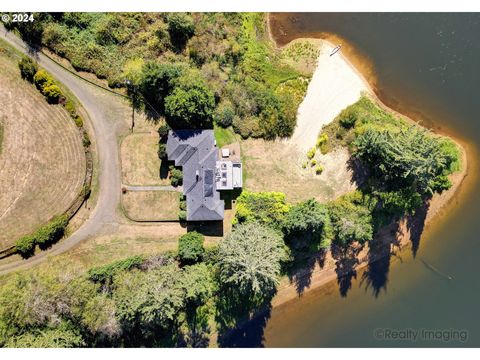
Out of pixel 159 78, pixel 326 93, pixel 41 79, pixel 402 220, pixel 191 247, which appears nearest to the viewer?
pixel 159 78

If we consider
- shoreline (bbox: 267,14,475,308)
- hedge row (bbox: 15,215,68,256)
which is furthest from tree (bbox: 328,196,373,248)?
hedge row (bbox: 15,215,68,256)

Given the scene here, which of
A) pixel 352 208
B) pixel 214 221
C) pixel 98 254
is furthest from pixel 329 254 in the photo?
pixel 98 254

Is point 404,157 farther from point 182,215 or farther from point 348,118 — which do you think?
point 182,215

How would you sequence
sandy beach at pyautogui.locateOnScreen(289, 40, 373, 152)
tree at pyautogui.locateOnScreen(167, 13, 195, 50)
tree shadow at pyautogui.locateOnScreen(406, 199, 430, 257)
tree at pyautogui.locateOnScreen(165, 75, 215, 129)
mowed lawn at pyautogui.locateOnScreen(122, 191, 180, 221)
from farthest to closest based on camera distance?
tree shadow at pyautogui.locateOnScreen(406, 199, 430, 257), sandy beach at pyautogui.locateOnScreen(289, 40, 373, 152), mowed lawn at pyautogui.locateOnScreen(122, 191, 180, 221), tree at pyautogui.locateOnScreen(167, 13, 195, 50), tree at pyautogui.locateOnScreen(165, 75, 215, 129)

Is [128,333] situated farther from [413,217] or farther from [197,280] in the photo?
[413,217]

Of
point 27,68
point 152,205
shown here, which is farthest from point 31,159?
point 152,205

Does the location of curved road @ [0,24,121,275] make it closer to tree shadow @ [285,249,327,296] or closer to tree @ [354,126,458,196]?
tree shadow @ [285,249,327,296]
